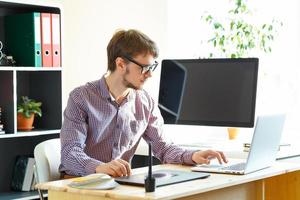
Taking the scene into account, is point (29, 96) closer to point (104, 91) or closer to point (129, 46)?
point (104, 91)

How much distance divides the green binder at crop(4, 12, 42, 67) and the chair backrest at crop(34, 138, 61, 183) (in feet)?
2.86

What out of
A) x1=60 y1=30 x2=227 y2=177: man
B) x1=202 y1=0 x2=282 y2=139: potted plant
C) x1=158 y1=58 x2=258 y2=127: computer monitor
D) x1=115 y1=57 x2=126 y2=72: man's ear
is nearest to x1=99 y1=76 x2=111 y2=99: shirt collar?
Answer: x1=60 y1=30 x2=227 y2=177: man

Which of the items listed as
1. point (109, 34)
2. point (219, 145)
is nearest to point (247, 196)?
point (219, 145)

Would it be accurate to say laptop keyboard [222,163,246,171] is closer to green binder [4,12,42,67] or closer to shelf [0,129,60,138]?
shelf [0,129,60,138]

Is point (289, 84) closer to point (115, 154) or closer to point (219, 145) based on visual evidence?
point (219, 145)

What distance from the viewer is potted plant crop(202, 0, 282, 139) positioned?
4.39 meters

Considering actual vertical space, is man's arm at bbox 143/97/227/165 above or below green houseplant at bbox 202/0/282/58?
below

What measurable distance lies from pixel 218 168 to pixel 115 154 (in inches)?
21.2

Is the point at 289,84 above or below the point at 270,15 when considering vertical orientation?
below

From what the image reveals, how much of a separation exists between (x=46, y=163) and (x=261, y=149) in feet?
3.05

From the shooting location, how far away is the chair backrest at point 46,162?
9.05 feet

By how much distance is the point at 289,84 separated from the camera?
468 cm

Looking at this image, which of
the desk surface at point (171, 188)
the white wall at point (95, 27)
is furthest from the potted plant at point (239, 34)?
the desk surface at point (171, 188)

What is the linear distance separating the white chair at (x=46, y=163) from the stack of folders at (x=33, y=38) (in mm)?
873
